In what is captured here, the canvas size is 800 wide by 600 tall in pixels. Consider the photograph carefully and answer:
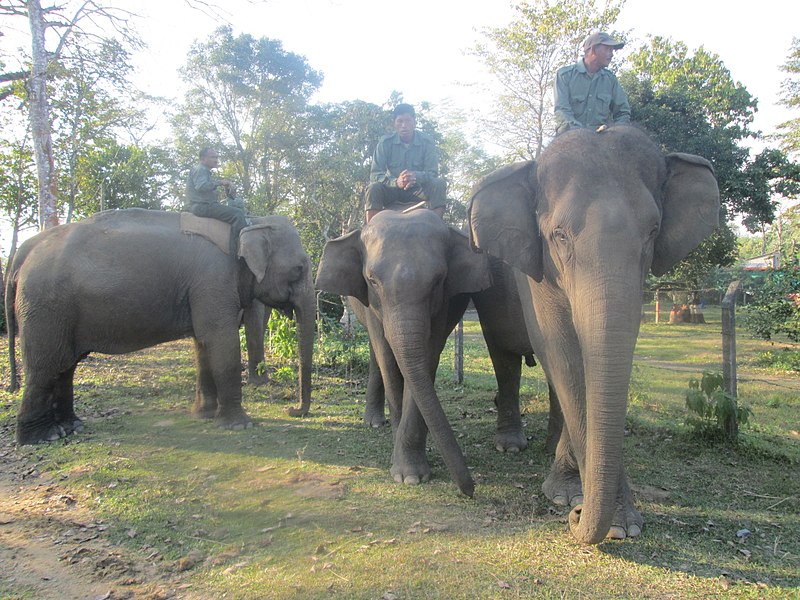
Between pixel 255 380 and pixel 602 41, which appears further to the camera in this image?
pixel 255 380

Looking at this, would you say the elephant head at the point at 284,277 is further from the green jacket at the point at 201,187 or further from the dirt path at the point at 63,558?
the dirt path at the point at 63,558

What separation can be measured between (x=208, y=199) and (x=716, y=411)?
6.34 meters

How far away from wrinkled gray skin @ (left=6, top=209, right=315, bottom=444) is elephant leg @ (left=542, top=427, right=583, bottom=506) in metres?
3.66

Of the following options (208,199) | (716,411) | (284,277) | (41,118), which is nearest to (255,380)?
(284,277)

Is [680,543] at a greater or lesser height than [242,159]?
lesser

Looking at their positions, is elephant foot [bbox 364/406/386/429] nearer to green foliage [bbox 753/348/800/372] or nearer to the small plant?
the small plant

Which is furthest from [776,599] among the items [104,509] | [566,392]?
[104,509]

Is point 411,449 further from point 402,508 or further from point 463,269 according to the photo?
point 463,269

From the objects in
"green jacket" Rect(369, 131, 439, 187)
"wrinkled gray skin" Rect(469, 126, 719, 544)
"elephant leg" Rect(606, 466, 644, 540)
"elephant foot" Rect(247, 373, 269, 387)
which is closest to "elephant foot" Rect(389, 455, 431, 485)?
"wrinkled gray skin" Rect(469, 126, 719, 544)

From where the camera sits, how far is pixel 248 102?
29.0m

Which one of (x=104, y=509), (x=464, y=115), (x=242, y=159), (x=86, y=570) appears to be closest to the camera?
(x=86, y=570)

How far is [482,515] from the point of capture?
14.2ft

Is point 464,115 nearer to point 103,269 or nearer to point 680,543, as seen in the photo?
point 103,269

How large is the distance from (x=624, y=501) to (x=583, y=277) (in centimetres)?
160
